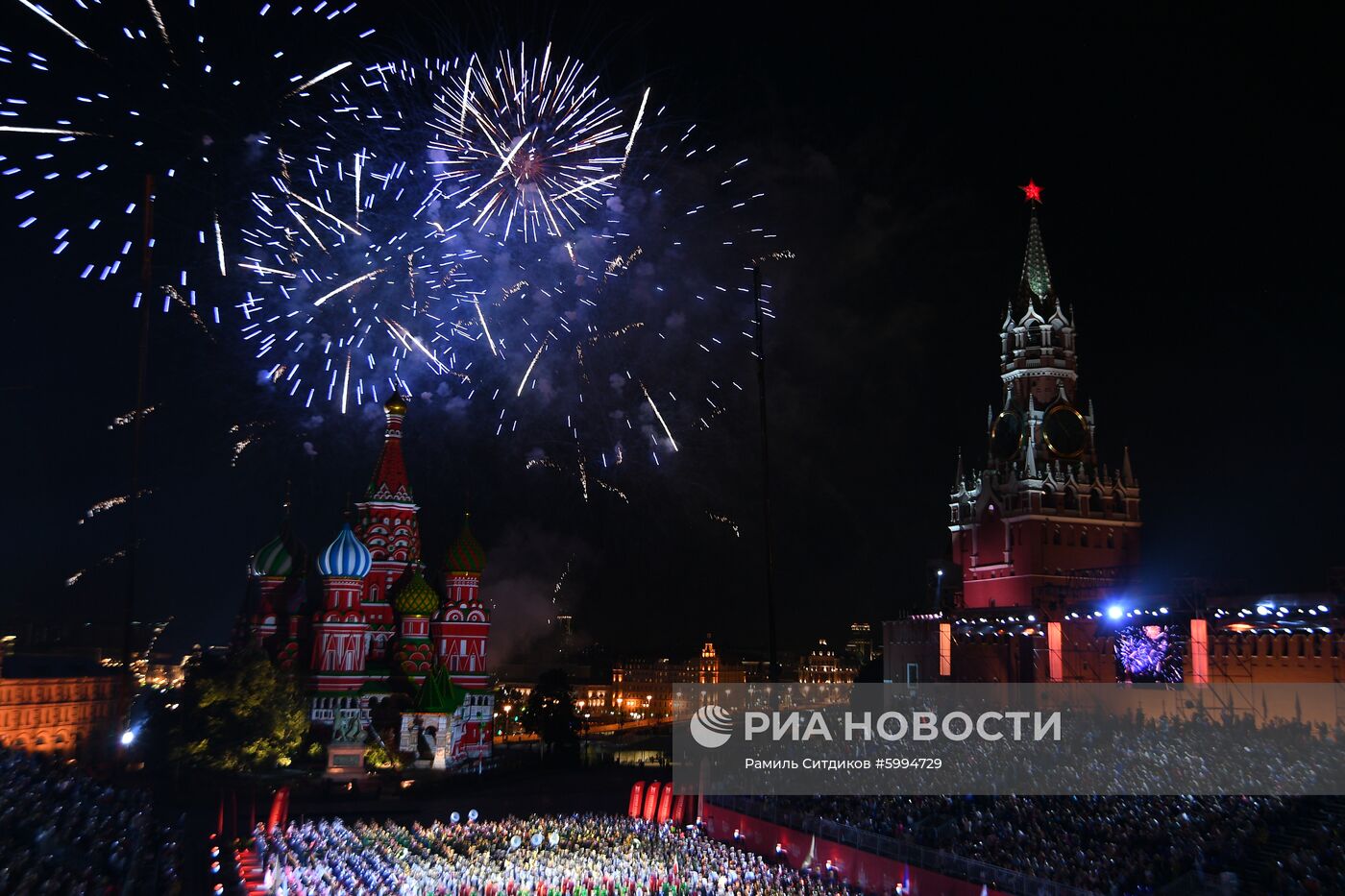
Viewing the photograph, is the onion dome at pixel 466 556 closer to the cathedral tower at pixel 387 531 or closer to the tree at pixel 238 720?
the cathedral tower at pixel 387 531

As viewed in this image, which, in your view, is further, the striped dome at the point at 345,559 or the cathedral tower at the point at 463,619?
the cathedral tower at the point at 463,619

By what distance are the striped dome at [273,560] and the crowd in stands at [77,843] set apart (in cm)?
2614

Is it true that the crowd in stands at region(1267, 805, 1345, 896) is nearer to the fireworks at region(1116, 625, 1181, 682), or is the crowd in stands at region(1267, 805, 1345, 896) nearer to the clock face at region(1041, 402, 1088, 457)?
the fireworks at region(1116, 625, 1181, 682)

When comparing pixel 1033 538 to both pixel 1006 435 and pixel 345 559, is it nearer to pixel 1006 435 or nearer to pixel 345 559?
pixel 1006 435

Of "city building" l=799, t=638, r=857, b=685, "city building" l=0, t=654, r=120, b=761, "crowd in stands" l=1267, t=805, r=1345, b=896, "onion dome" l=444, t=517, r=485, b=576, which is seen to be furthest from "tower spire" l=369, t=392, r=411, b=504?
"city building" l=799, t=638, r=857, b=685

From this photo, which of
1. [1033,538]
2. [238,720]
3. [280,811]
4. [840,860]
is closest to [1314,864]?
[840,860]

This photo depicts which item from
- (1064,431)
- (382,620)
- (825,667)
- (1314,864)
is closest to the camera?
(1314,864)

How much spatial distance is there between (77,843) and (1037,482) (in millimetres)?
44907

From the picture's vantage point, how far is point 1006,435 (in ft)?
194

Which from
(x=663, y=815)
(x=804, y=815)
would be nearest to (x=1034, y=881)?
(x=804, y=815)

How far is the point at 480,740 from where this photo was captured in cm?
5534

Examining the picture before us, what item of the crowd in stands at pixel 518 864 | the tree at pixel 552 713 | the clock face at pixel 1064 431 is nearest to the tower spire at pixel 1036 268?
the clock face at pixel 1064 431

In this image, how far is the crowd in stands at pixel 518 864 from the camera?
24250mm

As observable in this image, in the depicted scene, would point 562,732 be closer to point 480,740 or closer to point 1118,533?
point 480,740
